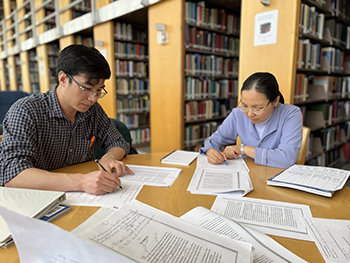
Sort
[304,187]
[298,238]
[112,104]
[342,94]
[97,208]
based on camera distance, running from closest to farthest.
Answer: [298,238] < [97,208] < [304,187] < [342,94] < [112,104]

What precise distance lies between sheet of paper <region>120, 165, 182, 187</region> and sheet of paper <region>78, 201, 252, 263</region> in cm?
42

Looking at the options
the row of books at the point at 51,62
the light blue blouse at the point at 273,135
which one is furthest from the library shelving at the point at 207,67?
the row of books at the point at 51,62

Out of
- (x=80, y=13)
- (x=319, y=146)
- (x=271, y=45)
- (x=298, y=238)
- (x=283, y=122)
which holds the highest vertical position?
(x=80, y=13)

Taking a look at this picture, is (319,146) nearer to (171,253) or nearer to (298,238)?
(298,238)

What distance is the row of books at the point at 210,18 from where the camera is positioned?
3.24 m

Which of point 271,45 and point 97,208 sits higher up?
point 271,45

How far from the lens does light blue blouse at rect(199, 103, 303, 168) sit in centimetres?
133

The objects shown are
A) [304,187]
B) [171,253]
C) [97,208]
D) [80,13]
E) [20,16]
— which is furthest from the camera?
[20,16]

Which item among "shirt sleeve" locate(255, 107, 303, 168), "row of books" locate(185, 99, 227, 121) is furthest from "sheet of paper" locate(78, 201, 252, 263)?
"row of books" locate(185, 99, 227, 121)

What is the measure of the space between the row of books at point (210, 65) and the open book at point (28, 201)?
2.78m

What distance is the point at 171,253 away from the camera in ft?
1.63

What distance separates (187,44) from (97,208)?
2900 millimetres

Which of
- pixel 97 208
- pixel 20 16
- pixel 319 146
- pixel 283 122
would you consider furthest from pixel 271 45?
pixel 20 16

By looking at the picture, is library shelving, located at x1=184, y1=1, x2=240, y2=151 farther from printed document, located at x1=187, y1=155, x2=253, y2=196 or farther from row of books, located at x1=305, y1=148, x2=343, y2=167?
printed document, located at x1=187, y1=155, x2=253, y2=196
